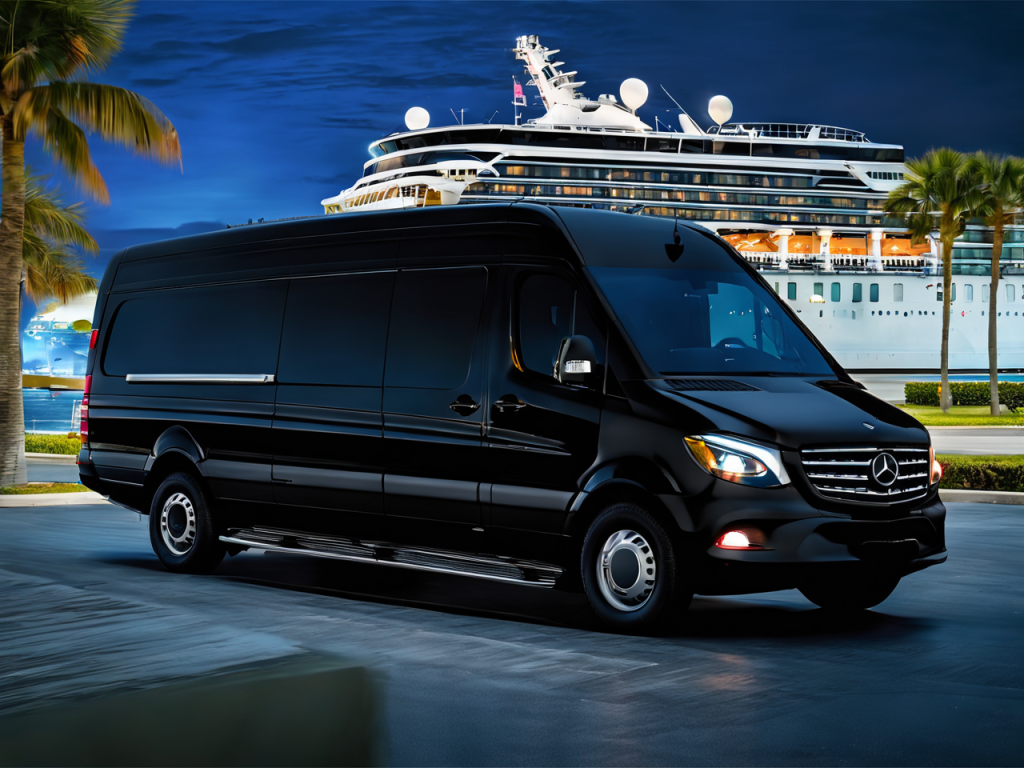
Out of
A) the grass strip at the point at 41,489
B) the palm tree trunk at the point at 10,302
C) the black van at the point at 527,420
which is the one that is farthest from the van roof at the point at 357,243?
the palm tree trunk at the point at 10,302

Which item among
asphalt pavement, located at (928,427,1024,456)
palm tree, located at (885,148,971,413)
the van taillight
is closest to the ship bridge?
palm tree, located at (885,148,971,413)

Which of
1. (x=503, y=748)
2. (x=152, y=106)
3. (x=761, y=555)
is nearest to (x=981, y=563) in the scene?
(x=761, y=555)

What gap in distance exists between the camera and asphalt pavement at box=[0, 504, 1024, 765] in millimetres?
5152

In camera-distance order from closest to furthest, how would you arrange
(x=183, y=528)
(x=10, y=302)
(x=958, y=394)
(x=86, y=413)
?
(x=183, y=528) → (x=86, y=413) → (x=10, y=302) → (x=958, y=394)

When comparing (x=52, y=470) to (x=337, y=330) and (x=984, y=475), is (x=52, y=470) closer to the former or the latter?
(x=337, y=330)

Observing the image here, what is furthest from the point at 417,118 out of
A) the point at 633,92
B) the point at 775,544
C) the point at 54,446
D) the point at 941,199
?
the point at 775,544

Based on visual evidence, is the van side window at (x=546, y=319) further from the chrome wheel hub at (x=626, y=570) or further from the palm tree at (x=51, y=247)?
the palm tree at (x=51, y=247)

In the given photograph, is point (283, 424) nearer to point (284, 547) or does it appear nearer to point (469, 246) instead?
point (284, 547)

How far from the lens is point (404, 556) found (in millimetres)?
8711

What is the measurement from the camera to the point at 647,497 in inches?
288

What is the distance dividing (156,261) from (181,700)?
6460mm

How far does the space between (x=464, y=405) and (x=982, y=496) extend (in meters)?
10.1

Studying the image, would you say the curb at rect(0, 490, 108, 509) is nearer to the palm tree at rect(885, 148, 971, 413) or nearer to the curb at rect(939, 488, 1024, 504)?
Answer: the curb at rect(939, 488, 1024, 504)

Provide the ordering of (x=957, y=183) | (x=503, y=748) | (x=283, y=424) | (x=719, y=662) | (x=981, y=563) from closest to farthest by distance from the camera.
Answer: (x=503, y=748)
(x=719, y=662)
(x=283, y=424)
(x=981, y=563)
(x=957, y=183)
